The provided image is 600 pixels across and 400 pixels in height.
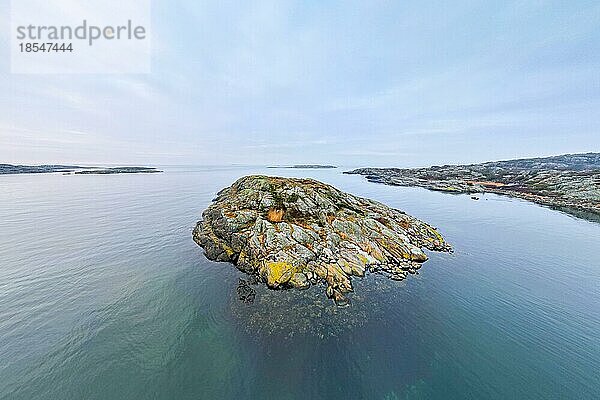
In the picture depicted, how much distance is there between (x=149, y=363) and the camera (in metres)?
17.7

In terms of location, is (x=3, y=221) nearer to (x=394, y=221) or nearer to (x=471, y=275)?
(x=394, y=221)

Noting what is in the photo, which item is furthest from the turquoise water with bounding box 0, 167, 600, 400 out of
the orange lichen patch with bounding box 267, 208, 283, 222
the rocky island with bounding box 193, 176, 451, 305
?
the orange lichen patch with bounding box 267, 208, 283, 222

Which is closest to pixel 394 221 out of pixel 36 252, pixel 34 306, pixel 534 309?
pixel 534 309

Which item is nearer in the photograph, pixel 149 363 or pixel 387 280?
pixel 149 363

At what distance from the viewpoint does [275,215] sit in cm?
3669

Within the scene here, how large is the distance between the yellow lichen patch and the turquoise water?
1460 mm

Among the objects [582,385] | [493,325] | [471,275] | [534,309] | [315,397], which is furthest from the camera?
[471,275]

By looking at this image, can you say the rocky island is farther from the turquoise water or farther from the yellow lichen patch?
the turquoise water

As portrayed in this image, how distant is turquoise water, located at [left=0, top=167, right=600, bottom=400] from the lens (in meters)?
16.2

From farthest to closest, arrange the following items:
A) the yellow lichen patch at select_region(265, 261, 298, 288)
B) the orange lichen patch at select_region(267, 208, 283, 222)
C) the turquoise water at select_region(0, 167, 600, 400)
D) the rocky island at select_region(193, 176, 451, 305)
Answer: the orange lichen patch at select_region(267, 208, 283, 222), the rocky island at select_region(193, 176, 451, 305), the yellow lichen patch at select_region(265, 261, 298, 288), the turquoise water at select_region(0, 167, 600, 400)

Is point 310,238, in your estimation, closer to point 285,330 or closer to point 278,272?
point 278,272

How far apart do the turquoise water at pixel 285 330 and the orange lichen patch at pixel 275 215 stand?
940 centimetres

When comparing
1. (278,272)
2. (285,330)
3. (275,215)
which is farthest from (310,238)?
(285,330)

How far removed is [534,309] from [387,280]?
→ 46.9 ft
